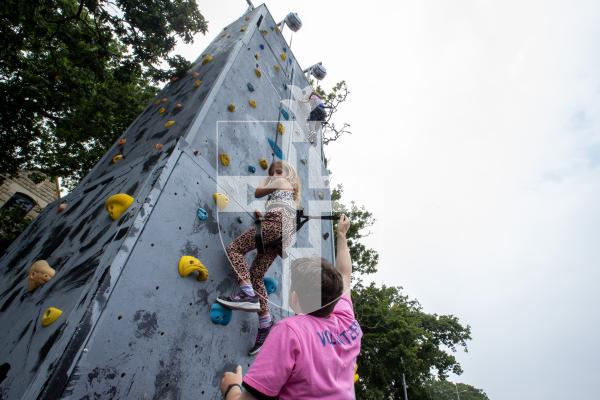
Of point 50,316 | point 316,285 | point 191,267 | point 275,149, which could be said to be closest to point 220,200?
point 191,267

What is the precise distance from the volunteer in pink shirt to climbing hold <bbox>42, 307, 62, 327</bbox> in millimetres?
1269

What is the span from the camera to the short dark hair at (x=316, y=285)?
4.31ft

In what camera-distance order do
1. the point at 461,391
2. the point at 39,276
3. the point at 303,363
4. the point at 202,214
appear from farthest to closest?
the point at 461,391, the point at 202,214, the point at 39,276, the point at 303,363

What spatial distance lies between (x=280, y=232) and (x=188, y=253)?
75 centimetres

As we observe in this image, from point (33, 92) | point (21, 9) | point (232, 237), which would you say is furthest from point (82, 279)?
point (33, 92)

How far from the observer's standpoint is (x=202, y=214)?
2.56m

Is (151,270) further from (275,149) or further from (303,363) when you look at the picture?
(275,149)

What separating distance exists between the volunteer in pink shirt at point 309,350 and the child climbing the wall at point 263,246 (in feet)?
3.20

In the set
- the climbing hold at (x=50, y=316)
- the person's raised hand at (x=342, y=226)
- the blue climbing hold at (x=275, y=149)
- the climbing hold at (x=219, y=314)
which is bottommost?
the climbing hold at (x=50, y=316)

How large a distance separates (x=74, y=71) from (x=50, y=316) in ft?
32.5

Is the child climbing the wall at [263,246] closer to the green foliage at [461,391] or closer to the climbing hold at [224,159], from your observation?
the climbing hold at [224,159]

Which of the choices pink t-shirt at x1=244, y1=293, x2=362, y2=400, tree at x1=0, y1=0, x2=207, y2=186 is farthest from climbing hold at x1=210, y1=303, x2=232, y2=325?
tree at x1=0, y1=0, x2=207, y2=186

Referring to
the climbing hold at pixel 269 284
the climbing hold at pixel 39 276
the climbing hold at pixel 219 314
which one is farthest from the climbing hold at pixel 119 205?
the climbing hold at pixel 269 284

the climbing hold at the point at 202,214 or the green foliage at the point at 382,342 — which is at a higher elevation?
the green foliage at the point at 382,342
